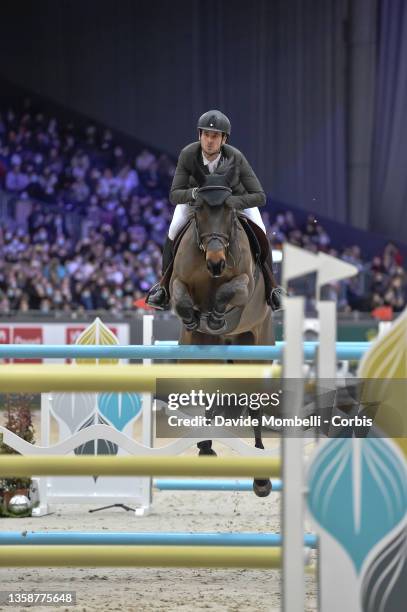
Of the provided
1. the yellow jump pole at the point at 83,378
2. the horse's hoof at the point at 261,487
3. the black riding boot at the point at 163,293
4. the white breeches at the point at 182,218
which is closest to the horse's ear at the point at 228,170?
the white breeches at the point at 182,218

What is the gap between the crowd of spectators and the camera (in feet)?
44.9

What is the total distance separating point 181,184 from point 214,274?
0.56m

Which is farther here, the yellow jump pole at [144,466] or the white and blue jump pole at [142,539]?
the white and blue jump pole at [142,539]

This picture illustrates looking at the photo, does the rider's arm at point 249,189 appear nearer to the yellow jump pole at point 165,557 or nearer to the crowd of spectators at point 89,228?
the yellow jump pole at point 165,557

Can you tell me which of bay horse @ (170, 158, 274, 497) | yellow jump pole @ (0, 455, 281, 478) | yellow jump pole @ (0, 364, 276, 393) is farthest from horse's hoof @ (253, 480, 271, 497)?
yellow jump pole @ (0, 364, 276, 393)

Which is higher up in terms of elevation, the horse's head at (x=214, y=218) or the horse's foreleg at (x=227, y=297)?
the horse's head at (x=214, y=218)

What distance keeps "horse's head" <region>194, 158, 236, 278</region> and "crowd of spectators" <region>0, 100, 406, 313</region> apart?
28.4 feet

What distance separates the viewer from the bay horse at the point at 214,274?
3.90 metres

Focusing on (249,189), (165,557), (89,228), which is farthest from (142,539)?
(89,228)

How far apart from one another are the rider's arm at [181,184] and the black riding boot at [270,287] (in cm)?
66

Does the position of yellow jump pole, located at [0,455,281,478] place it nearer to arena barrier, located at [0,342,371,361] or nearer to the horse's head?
arena barrier, located at [0,342,371,361]

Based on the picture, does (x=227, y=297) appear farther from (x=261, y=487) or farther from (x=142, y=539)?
(x=142, y=539)

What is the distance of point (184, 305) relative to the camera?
399 centimetres

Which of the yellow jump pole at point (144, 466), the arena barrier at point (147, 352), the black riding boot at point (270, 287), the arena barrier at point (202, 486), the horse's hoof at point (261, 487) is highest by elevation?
the black riding boot at point (270, 287)
